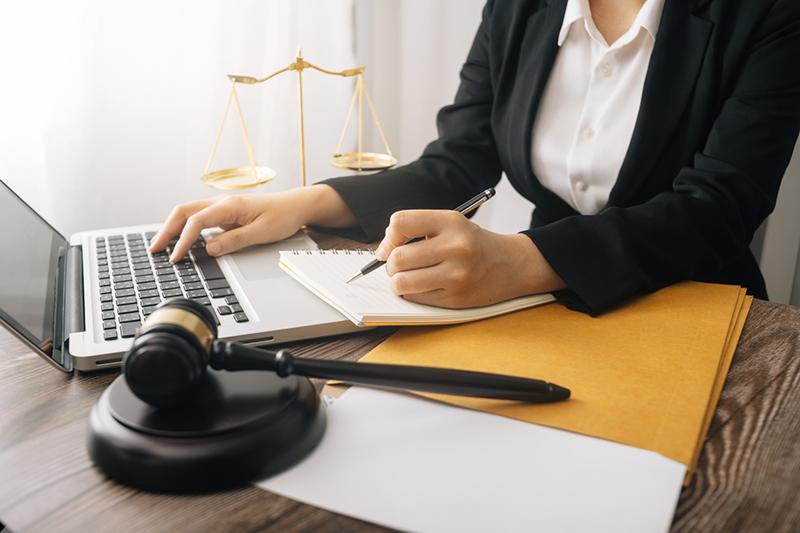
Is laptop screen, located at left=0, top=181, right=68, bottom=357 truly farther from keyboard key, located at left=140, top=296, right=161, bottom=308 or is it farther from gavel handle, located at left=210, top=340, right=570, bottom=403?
gavel handle, located at left=210, top=340, right=570, bottom=403

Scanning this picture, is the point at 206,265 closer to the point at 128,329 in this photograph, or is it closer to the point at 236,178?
the point at 128,329

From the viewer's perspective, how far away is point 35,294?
76cm

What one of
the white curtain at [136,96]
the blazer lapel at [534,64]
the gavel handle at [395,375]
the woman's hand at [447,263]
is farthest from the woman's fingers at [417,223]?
the white curtain at [136,96]

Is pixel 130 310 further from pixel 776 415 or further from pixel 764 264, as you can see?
pixel 764 264

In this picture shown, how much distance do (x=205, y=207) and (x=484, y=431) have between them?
60 cm

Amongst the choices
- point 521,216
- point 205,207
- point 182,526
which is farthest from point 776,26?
point 521,216

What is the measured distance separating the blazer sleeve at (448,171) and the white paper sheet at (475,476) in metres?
0.52

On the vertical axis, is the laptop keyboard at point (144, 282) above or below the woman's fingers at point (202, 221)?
below


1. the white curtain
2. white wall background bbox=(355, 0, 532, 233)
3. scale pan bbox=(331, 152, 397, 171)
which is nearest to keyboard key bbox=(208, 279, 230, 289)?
scale pan bbox=(331, 152, 397, 171)

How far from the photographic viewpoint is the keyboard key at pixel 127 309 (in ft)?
2.47

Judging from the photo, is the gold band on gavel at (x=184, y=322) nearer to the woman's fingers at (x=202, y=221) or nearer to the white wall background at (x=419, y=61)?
the woman's fingers at (x=202, y=221)

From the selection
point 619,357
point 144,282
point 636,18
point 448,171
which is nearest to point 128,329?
point 144,282

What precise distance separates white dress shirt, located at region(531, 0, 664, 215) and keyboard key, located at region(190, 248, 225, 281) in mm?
622

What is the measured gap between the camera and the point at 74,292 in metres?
0.82
